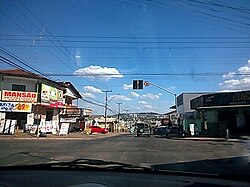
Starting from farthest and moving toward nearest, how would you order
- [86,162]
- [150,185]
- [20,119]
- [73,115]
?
1. [73,115]
2. [20,119]
3. [86,162]
4. [150,185]

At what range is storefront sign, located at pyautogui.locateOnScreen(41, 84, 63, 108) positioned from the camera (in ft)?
132

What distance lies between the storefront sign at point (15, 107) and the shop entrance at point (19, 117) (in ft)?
3.64

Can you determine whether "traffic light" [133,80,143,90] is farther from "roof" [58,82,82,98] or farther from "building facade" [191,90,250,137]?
"roof" [58,82,82,98]

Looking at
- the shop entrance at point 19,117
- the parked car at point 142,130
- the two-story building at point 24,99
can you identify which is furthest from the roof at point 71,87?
the parked car at point 142,130

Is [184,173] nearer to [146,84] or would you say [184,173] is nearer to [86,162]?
[86,162]

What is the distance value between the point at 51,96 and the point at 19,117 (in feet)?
18.4

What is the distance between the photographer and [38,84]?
130ft

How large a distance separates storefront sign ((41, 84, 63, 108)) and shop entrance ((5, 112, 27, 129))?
287cm

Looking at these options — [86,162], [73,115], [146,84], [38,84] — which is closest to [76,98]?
[73,115]

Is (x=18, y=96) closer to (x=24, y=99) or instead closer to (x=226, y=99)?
(x=24, y=99)

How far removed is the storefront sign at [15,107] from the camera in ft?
119

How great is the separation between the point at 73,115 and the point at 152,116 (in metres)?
104

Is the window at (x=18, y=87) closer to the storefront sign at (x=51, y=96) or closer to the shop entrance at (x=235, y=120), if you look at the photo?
the storefront sign at (x=51, y=96)

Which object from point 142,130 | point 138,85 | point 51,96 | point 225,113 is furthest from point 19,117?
point 225,113
